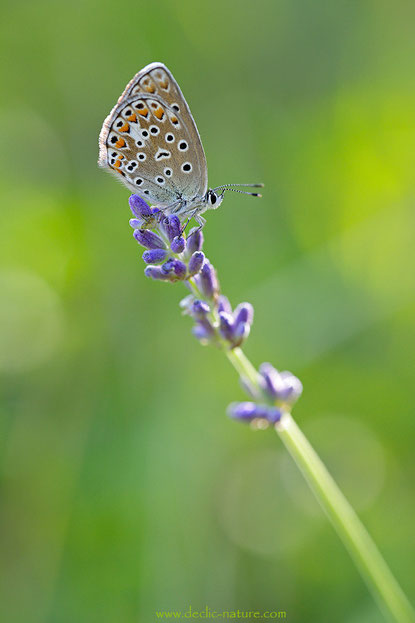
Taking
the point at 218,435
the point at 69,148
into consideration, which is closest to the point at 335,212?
the point at 218,435

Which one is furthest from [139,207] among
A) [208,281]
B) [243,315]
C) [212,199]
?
[243,315]

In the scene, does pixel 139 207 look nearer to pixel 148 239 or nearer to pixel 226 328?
pixel 148 239

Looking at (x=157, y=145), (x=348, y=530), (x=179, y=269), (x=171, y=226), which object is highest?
(x=157, y=145)

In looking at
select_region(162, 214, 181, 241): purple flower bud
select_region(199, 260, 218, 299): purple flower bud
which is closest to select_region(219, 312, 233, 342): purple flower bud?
select_region(199, 260, 218, 299): purple flower bud

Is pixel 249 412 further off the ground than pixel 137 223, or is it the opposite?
pixel 137 223

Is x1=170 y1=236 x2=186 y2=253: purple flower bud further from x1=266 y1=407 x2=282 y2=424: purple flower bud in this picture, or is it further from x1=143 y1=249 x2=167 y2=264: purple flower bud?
x1=266 y1=407 x2=282 y2=424: purple flower bud

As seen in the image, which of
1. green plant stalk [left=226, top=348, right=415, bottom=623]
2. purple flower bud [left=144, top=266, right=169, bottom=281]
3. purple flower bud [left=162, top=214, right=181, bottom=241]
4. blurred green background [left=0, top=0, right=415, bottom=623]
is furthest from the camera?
blurred green background [left=0, top=0, right=415, bottom=623]

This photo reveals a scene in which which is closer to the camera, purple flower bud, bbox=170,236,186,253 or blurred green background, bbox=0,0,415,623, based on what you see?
purple flower bud, bbox=170,236,186,253
